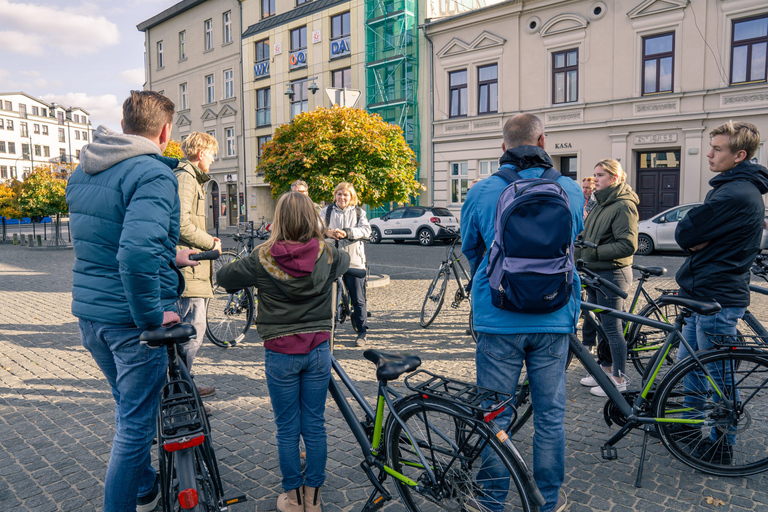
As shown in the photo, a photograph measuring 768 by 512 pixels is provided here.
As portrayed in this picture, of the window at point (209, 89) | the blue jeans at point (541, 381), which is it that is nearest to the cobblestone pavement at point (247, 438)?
the blue jeans at point (541, 381)

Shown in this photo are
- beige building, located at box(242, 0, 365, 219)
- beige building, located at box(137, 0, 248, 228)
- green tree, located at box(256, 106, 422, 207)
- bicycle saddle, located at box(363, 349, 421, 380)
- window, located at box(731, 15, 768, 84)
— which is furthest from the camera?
beige building, located at box(137, 0, 248, 228)

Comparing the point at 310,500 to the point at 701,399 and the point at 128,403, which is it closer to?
the point at 128,403

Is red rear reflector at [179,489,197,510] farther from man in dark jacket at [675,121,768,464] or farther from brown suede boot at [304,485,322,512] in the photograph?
man in dark jacket at [675,121,768,464]

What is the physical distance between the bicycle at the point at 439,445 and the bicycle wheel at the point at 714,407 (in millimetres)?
1290

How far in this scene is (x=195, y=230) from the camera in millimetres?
4312

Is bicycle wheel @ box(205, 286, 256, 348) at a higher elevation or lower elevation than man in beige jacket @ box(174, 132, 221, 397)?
lower

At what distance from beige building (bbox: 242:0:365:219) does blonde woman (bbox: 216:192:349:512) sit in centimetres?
2573

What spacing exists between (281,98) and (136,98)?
3154 centimetres

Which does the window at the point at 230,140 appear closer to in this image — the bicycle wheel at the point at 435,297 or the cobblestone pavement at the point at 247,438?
the cobblestone pavement at the point at 247,438

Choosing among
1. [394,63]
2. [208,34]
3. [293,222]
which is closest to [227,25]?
[208,34]

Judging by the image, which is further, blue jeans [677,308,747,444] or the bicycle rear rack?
blue jeans [677,308,747,444]

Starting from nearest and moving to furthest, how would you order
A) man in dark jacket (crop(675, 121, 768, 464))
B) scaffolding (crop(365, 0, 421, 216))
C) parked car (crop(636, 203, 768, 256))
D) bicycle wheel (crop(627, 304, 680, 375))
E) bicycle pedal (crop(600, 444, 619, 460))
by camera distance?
1. man in dark jacket (crop(675, 121, 768, 464))
2. bicycle pedal (crop(600, 444, 619, 460))
3. bicycle wheel (crop(627, 304, 680, 375))
4. parked car (crop(636, 203, 768, 256))
5. scaffolding (crop(365, 0, 421, 216))

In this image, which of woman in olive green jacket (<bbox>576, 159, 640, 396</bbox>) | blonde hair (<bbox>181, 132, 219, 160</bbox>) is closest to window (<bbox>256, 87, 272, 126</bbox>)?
blonde hair (<bbox>181, 132, 219, 160</bbox>)

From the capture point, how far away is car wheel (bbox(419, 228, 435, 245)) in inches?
829
